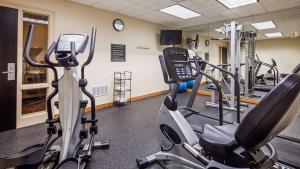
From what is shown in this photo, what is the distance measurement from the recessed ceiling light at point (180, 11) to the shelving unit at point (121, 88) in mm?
2191

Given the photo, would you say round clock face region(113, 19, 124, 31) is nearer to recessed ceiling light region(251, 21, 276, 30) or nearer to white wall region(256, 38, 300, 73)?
recessed ceiling light region(251, 21, 276, 30)

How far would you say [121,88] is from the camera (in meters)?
4.86

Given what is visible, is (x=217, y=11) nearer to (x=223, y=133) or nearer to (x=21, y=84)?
(x=223, y=133)

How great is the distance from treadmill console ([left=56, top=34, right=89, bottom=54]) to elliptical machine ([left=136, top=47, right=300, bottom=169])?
101 cm

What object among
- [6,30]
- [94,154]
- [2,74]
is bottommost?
[94,154]

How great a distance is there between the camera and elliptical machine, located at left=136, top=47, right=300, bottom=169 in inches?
31.7

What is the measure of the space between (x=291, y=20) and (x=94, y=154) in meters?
5.88

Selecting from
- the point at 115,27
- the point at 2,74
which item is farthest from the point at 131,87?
the point at 2,74

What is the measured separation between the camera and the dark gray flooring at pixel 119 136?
2.18 m

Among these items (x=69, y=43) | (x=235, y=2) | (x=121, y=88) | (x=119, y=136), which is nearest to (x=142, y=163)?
(x=119, y=136)

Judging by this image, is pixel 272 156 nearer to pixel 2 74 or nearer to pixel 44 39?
pixel 2 74

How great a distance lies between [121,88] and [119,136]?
2.18 m

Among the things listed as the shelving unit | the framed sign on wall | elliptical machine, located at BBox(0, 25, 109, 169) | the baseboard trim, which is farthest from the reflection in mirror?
elliptical machine, located at BBox(0, 25, 109, 169)

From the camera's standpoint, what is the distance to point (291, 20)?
459cm
